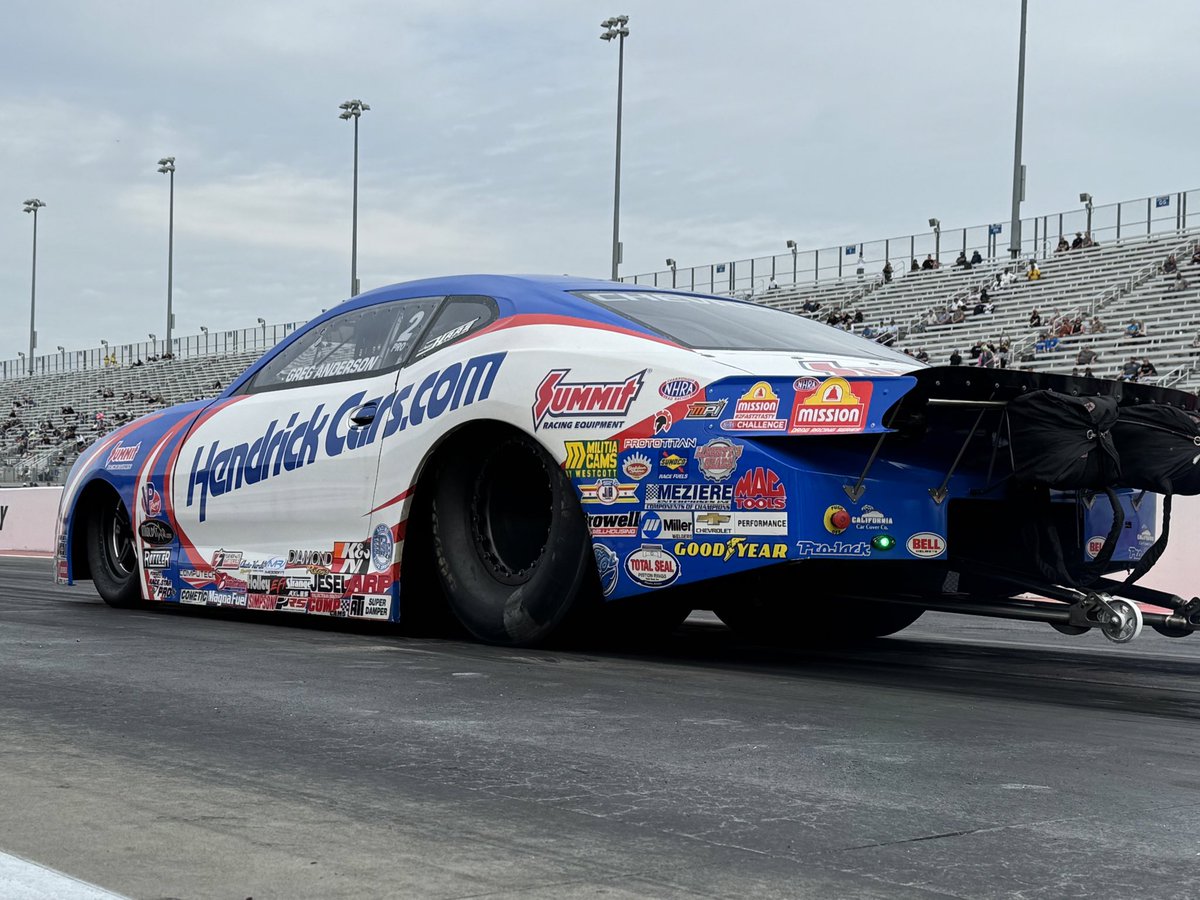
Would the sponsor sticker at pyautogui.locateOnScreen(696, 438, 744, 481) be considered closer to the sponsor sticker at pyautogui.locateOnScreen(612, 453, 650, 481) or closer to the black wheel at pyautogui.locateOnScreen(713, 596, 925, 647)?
the sponsor sticker at pyautogui.locateOnScreen(612, 453, 650, 481)

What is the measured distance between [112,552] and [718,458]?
5390 mm

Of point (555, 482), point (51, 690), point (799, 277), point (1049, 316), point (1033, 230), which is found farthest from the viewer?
point (799, 277)

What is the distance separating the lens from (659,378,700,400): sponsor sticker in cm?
600

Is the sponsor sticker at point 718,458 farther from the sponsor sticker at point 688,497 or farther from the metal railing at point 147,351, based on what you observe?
the metal railing at point 147,351

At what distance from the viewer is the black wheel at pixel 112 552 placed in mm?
9586

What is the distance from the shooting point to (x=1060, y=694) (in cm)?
594

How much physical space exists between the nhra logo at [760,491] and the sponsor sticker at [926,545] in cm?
51

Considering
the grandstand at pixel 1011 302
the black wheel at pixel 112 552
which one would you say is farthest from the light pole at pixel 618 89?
the black wheel at pixel 112 552

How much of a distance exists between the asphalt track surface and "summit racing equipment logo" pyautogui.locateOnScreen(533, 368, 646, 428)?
103cm

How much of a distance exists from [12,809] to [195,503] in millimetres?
5164

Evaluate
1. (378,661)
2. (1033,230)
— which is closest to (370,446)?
(378,661)

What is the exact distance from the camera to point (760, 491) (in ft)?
18.9

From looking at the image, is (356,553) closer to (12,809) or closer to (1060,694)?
(1060,694)

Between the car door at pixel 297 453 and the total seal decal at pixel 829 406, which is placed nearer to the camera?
the total seal decal at pixel 829 406
